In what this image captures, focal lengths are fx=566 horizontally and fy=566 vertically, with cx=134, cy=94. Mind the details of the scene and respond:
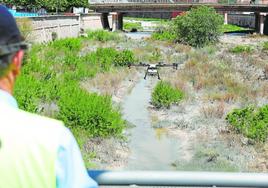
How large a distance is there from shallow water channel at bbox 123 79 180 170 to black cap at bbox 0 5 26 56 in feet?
40.0

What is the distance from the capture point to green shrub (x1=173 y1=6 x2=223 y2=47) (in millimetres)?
55375

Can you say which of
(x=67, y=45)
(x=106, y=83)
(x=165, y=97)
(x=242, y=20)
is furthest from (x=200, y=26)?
(x=242, y=20)

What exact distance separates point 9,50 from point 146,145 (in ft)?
48.9

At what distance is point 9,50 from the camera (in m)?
Answer: 1.91

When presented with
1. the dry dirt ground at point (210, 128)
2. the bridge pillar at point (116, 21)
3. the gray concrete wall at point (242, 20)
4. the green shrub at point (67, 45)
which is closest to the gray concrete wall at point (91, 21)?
the bridge pillar at point (116, 21)

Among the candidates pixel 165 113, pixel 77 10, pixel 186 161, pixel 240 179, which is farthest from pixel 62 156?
pixel 77 10

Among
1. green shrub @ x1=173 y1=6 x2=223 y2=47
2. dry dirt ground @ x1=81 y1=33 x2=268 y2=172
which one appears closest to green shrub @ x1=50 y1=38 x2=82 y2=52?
dry dirt ground @ x1=81 y1=33 x2=268 y2=172

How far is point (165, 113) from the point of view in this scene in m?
21.2

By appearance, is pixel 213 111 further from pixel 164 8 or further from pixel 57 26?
pixel 164 8

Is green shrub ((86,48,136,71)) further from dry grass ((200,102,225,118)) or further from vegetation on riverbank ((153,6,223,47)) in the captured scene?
vegetation on riverbank ((153,6,223,47))

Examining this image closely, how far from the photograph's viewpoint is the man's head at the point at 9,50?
190 centimetres

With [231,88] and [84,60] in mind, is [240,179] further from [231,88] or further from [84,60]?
[84,60]

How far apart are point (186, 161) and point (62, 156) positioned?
1315 cm

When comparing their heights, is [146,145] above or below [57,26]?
above
